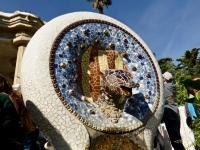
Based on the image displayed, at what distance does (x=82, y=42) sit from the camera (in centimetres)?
268

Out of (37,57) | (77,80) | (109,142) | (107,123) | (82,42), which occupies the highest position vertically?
(82,42)

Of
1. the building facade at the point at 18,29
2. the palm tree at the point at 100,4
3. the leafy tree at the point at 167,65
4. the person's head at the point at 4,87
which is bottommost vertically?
the person's head at the point at 4,87

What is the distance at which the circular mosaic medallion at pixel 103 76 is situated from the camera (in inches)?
94.3

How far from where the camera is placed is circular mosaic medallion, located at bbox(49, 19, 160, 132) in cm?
239

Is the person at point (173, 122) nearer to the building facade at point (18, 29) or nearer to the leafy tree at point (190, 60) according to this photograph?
the building facade at point (18, 29)

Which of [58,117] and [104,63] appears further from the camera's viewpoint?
[104,63]

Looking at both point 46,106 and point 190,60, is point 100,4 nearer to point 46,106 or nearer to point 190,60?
point 190,60

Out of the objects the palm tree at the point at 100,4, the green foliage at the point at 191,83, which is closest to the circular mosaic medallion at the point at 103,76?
the green foliage at the point at 191,83

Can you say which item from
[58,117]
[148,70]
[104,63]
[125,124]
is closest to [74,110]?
[58,117]

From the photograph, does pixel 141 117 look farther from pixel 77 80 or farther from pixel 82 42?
pixel 82 42

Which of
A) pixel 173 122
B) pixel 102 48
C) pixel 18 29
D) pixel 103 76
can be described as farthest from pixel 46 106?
pixel 18 29

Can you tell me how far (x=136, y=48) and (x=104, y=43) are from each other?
1.30 feet

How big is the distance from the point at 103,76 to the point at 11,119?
2.98 feet

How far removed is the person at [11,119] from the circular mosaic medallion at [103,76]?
13.9 inches
